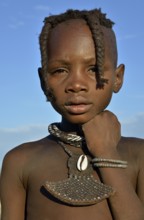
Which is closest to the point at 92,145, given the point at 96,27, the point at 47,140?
the point at 47,140

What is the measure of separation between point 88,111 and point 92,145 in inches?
6.8

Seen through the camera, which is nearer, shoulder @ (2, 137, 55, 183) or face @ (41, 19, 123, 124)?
face @ (41, 19, 123, 124)

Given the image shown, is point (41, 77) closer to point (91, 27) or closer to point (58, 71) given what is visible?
point (58, 71)

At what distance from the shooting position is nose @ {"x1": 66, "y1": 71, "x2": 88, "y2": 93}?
126 inches

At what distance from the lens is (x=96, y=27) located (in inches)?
129

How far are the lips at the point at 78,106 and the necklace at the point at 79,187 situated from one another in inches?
9.4

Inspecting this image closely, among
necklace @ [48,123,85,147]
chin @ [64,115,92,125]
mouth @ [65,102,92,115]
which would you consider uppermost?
mouth @ [65,102,92,115]

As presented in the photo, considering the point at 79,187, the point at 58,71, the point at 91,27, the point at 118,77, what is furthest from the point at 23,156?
the point at 91,27

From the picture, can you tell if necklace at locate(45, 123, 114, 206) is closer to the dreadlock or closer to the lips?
the lips

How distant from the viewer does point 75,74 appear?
3.23 metres

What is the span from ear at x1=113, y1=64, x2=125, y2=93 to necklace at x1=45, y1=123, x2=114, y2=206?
40 cm

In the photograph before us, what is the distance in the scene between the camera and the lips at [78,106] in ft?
10.6

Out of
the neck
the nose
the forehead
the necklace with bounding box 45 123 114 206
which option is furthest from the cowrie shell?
the forehead

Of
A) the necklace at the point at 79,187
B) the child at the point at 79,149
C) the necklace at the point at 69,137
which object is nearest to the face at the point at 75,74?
the child at the point at 79,149
